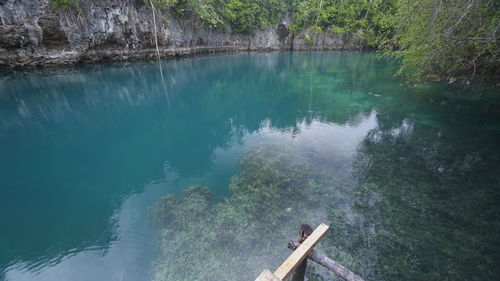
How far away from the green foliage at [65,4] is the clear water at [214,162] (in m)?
7.17

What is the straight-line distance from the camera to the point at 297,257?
92.5 inches

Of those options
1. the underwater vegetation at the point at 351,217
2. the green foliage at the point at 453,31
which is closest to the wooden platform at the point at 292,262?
the underwater vegetation at the point at 351,217

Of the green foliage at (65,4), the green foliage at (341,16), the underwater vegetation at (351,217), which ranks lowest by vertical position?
the underwater vegetation at (351,217)

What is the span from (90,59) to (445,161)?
98.9 ft

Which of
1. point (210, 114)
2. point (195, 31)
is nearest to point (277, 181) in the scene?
point (210, 114)

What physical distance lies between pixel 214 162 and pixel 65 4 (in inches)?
915

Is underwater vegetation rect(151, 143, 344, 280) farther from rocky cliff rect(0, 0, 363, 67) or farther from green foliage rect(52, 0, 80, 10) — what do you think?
green foliage rect(52, 0, 80, 10)

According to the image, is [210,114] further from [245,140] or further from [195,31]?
[195,31]

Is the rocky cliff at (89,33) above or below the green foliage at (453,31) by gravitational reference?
above

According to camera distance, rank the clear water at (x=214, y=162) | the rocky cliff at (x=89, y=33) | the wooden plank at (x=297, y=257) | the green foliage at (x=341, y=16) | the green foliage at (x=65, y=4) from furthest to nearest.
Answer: the green foliage at (x=341, y=16)
the green foliage at (x=65, y=4)
the rocky cliff at (x=89, y=33)
the clear water at (x=214, y=162)
the wooden plank at (x=297, y=257)

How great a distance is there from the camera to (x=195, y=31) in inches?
1324

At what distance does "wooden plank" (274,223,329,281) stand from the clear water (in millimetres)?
2440

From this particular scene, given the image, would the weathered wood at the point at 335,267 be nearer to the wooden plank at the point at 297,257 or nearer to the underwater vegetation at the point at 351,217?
the wooden plank at the point at 297,257

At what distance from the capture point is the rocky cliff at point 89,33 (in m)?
17.7
